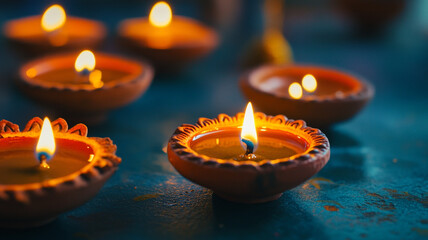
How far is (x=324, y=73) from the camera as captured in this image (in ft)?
5.27

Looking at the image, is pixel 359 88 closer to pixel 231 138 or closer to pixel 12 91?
pixel 231 138

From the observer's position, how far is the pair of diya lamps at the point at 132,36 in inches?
70.7

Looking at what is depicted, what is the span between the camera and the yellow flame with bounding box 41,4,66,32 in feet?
6.28

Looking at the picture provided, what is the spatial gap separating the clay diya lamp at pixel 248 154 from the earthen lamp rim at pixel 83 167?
0.39ft

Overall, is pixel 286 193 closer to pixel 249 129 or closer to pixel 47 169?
pixel 249 129

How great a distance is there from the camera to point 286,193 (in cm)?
113

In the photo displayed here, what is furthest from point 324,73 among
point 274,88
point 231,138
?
point 231,138

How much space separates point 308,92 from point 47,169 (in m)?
0.77

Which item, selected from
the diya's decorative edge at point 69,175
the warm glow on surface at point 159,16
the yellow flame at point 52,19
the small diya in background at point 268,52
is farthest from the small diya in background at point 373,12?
the diya's decorative edge at point 69,175

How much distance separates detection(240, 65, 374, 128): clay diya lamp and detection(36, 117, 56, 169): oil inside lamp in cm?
55

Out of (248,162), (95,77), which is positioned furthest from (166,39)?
(248,162)

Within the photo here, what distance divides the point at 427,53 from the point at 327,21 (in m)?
0.54

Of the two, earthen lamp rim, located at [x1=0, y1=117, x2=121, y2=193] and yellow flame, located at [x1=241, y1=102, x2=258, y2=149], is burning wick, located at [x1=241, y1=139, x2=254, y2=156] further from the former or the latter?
earthen lamp rim, located at [x1=0, y1=117, x2=121, y2=193]

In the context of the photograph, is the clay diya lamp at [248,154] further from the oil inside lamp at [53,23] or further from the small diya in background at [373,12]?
the small diya in background at [373,12]
